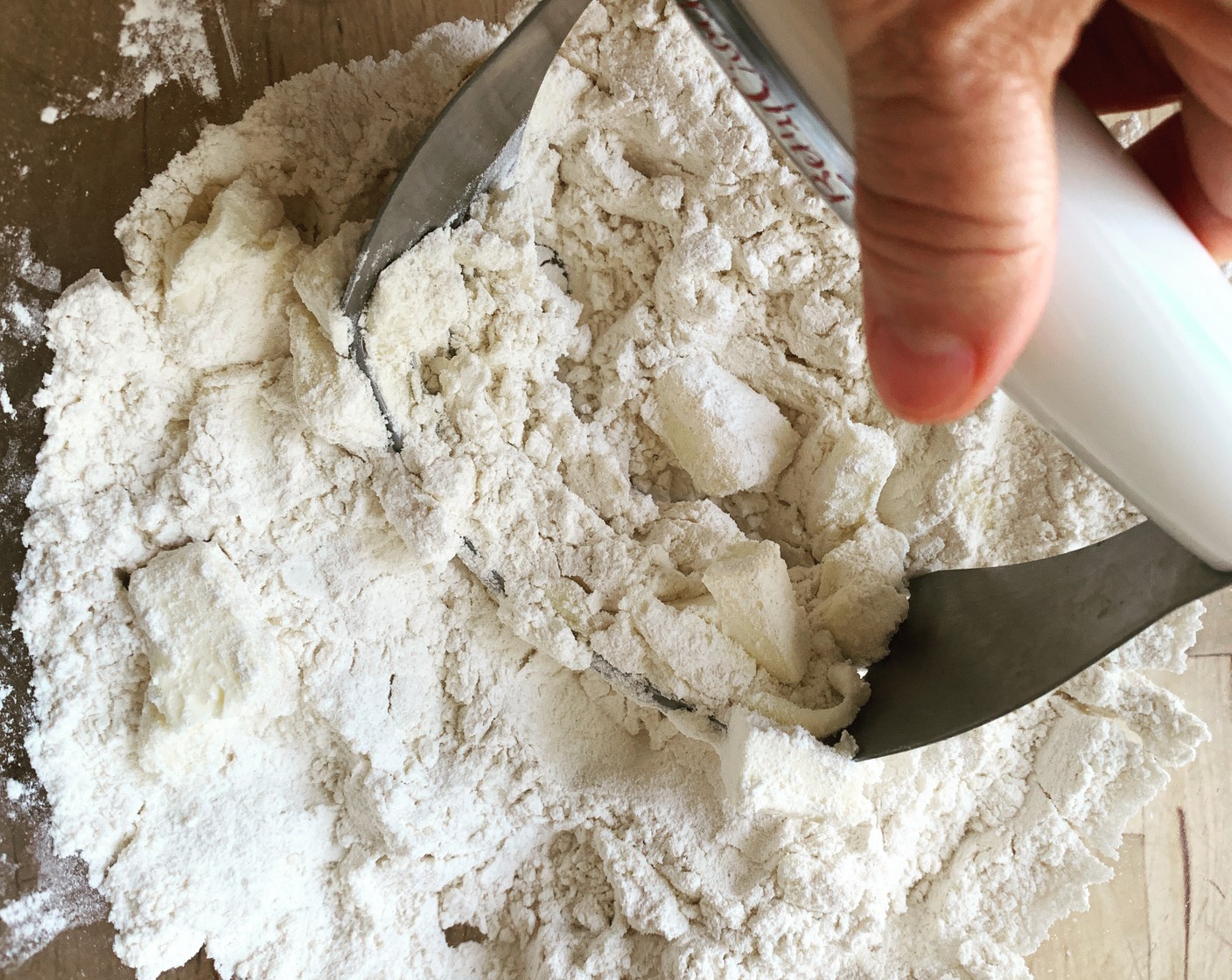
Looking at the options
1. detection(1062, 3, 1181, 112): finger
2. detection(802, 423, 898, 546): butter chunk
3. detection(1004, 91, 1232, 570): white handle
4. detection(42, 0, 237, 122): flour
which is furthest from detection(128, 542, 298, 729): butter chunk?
detection(1062, 3, 1181, 112): finger

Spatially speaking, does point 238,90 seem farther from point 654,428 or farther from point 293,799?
point 293,799

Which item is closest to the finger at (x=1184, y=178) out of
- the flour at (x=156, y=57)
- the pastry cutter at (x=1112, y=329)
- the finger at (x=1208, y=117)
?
the finger at (x=1208, y=117)

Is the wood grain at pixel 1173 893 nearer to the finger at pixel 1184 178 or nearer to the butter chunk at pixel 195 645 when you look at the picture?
the finger at pixel 1184 178

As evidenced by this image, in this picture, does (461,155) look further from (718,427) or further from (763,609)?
(763,609)

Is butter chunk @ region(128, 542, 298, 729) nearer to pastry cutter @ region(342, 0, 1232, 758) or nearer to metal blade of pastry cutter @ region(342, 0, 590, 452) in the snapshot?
metal blade of pastry cutter @ region(342, 0, 590, 452)

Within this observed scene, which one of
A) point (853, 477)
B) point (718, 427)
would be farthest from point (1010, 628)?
point (718, 427)

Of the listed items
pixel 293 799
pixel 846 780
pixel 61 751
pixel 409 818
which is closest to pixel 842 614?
pixel 846 780
